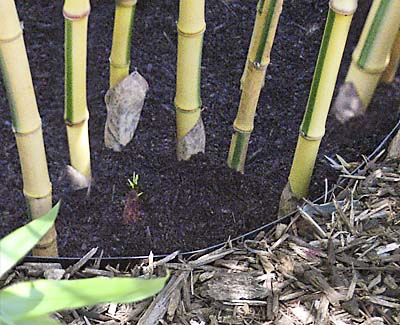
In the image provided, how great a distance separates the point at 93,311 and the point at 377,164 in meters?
0.50

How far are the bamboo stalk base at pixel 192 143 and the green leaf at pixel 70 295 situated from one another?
0.54 m

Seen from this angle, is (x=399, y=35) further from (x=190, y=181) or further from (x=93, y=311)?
(x=93, y=311)

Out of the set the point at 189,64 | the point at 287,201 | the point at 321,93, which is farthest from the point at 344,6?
the point at 287,201

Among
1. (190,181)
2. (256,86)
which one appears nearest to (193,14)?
(256,86)

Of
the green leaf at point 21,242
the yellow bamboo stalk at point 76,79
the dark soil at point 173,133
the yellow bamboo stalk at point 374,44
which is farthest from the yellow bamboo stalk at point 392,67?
the green leaf at point 21,242

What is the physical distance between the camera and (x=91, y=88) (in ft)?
4.24

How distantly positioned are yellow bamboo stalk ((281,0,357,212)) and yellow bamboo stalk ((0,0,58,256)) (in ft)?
1.20

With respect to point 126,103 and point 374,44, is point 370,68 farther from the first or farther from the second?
point 126,103

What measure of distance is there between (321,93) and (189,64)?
0.62ft

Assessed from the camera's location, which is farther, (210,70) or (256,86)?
(210,70)

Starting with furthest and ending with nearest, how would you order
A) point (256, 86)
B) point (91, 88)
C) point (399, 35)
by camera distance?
point (91, 88) → point (399, 35) → point (256, 86)

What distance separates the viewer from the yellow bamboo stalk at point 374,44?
1.01 metres

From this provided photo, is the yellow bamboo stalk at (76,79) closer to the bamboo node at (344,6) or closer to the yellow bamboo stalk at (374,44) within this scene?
the bamboo node at (344,6)

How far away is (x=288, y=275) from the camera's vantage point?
94 centimetres
